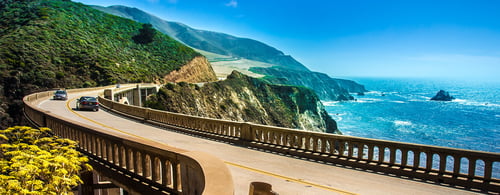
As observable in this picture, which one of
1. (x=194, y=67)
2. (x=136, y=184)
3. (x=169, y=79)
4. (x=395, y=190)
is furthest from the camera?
(x=194, y=67)

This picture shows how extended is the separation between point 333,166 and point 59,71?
5967 cm

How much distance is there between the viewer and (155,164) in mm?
5867

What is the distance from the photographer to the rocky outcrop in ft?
263

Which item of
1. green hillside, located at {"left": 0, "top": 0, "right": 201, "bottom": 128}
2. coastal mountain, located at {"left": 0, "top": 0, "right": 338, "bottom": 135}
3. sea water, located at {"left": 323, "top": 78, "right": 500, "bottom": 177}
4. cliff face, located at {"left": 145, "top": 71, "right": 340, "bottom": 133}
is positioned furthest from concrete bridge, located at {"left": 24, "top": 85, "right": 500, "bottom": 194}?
sea water, located at {"left": 323, "top": 78, "right": 500, "bottom": 177}

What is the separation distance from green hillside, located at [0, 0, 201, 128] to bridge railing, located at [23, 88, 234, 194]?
1522 inches

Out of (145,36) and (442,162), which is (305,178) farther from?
(145,36)

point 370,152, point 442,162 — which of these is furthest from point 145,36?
point 442,162

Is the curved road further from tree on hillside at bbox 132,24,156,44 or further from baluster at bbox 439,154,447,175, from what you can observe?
tree on hillside at bbox 132,24,156,44

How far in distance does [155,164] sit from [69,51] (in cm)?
6821

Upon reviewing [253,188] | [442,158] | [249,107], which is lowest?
[249,107]

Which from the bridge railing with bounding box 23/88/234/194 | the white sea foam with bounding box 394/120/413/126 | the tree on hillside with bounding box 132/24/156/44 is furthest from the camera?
the white sea foam with bounding box 394/120/413/126

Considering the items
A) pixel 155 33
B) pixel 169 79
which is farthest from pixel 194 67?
pixel 155 33

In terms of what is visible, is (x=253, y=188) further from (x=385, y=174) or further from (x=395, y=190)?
(x=385, y=174)

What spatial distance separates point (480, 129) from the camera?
294 feet
